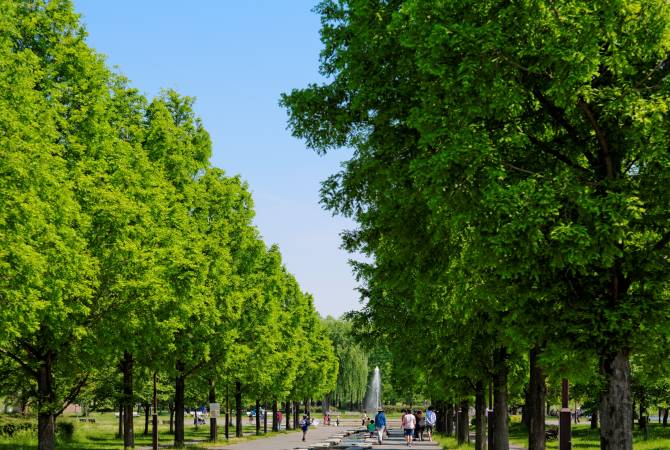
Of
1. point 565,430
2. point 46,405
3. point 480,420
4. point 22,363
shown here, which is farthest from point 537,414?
point 22,363

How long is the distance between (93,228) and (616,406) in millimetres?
15676

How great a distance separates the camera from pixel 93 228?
23.8m

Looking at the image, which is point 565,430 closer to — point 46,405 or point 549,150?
point 549,150

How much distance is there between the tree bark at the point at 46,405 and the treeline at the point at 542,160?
39.3 feet

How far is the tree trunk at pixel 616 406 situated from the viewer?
13.1 m

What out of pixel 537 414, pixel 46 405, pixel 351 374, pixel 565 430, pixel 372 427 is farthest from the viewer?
pixel 351 374

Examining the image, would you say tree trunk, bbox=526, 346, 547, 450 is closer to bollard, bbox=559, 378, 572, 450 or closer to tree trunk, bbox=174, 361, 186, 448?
bollard, bbox=559, 378, 572, 450

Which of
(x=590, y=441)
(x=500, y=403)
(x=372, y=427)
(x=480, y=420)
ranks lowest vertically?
(x=372, y=427)

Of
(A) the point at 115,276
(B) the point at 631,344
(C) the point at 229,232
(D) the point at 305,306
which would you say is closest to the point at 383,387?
(D) the point at 305,306

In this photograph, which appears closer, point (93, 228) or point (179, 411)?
point (93, 228)

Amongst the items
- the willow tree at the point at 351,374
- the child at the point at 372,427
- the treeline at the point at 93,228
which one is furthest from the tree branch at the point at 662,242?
the willow tree at the point at 351,374

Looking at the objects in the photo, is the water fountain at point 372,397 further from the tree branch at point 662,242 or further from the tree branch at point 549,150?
the tree branch at point 662,242

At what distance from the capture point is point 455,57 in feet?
45.2

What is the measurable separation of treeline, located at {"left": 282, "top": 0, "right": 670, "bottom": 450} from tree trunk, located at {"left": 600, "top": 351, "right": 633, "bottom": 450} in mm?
22
